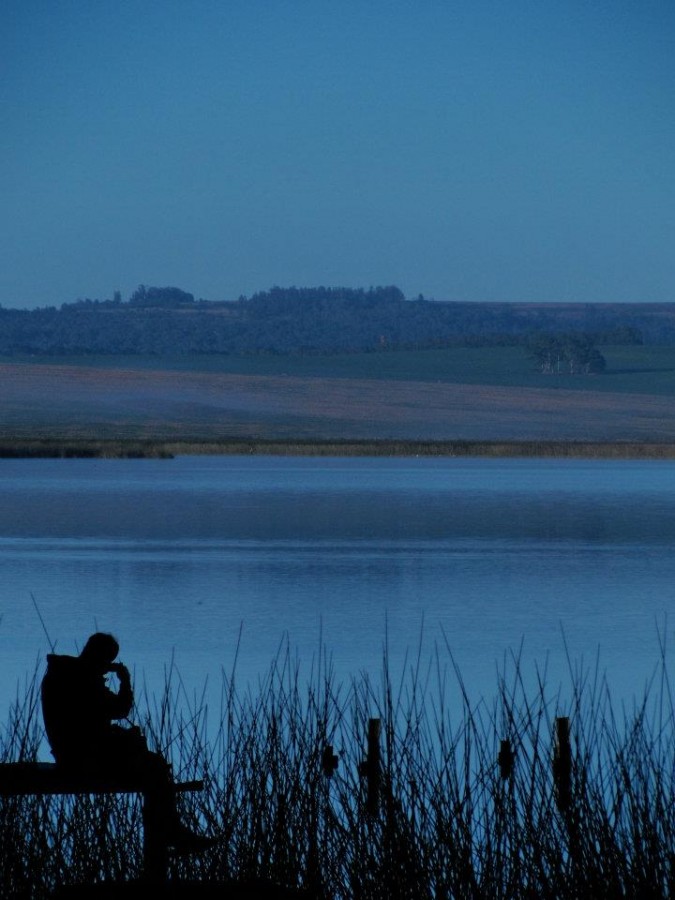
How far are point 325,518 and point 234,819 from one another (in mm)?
22914

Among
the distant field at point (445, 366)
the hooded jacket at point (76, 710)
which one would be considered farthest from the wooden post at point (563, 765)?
the distant field at point (445, 366)

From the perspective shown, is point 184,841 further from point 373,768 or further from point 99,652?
point 373,768

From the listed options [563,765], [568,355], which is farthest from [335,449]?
[563,765]

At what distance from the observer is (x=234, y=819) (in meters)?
5.07

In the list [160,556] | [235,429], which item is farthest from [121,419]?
[160,556]

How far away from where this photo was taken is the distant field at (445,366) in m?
104

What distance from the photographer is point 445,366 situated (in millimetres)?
110062

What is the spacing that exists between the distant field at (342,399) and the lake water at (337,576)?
4542 cm

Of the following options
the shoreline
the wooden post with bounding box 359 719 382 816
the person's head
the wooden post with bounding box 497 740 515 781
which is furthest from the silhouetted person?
the shoreline

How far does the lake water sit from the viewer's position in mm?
12461

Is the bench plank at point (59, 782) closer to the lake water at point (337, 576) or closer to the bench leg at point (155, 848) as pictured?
the bench leg at point (155, 848)

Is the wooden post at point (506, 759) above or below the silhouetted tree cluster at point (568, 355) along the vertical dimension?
below

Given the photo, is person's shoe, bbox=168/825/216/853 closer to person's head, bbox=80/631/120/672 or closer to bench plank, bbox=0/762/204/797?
bench plank, bbox=0/762/204/797

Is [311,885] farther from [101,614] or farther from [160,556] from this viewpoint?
[160,556]
